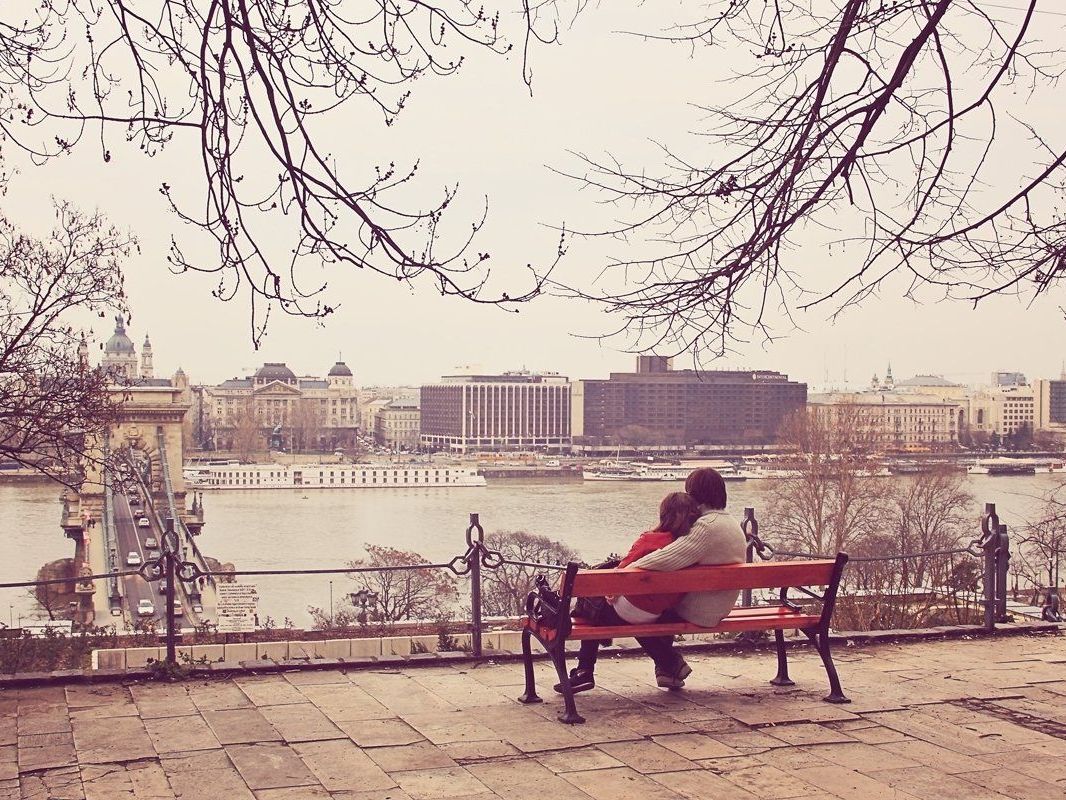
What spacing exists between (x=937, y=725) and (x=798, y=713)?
0.35 meters

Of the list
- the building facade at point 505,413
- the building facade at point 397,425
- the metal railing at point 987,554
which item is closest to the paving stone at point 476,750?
the metal railing at point 987,554

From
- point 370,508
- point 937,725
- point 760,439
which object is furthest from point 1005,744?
point 760,439

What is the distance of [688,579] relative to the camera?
3229 millimetres

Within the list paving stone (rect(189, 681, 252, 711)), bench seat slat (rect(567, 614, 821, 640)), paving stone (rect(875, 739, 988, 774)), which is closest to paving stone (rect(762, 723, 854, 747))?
paving stone (rect(875, 739, 988, 774))

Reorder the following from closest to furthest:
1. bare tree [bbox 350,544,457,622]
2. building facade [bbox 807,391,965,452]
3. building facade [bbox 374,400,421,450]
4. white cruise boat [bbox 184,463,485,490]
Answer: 1. bare tree [bbox 350,544,457,622]
2. white cruise boat [bbox 184,463,485,490]
3. building facade [bbox 807,391,965,452]
4. building facade [bbox 374,400,421,450]

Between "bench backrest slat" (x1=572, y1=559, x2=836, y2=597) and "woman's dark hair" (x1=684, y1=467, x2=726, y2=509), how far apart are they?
18 centimetres

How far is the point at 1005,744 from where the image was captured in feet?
9.80

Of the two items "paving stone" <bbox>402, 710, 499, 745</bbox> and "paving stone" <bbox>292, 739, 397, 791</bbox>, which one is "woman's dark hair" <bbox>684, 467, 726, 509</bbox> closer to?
"paving stone" <bbox>402, 710, 499, 745</bbox>

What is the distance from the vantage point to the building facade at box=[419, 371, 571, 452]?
70.2 metres

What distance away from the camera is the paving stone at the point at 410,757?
2.75 m

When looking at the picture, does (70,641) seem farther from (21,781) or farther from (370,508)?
(370,508)

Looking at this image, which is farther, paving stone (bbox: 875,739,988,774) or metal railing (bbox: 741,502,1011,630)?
metal railing (bbox: 741,502,1011,630)

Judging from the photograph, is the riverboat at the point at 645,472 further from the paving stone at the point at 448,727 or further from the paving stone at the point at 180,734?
the paving stone at the point at 180,734

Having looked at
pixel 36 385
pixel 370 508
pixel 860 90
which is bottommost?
pixel 370 508
